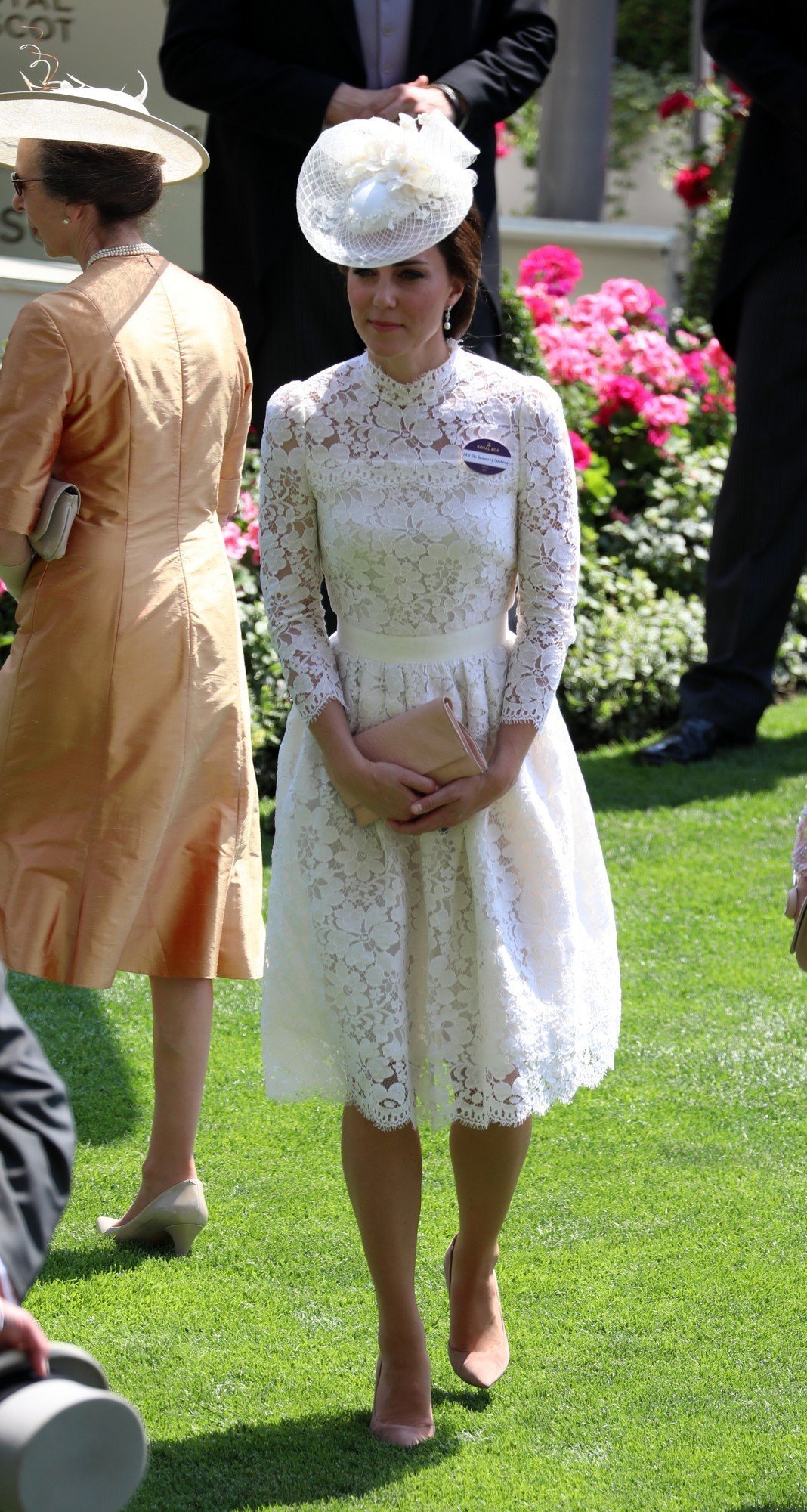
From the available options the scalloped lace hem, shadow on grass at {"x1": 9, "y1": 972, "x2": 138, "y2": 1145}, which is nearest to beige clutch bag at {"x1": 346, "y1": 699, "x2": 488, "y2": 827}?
the scalloped lace hem

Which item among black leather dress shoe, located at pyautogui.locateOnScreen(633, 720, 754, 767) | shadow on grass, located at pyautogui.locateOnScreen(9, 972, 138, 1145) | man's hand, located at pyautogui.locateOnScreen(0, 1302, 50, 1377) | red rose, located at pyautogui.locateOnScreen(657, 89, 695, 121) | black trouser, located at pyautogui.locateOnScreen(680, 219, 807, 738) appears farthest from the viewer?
red rose, located at pyautogui.locateOnScreen(657, 89, 695, 121)

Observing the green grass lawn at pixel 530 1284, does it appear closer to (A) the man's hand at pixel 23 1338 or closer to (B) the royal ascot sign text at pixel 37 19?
(A) the man's hand at pixel 23 1338

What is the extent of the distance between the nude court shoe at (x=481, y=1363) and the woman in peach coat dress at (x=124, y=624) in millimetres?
628

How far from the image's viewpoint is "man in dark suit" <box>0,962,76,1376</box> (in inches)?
63.6

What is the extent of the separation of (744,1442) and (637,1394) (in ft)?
0.65

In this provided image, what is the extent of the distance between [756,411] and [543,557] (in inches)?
138

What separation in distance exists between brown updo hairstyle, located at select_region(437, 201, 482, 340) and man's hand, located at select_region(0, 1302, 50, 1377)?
1691 mm

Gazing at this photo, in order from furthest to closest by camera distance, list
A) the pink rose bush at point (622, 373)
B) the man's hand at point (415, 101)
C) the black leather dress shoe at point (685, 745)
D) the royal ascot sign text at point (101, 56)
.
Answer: the pink rose bush at point (622, 373)
the royal ascot sign text at point (101, 56)
the black leather dress shoe at point (685, 745)
the man's hand at point (415, 101)

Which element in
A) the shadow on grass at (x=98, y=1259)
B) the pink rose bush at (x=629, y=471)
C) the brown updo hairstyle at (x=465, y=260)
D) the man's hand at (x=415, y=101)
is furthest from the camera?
the pink rose bush at (x=629, y=471)

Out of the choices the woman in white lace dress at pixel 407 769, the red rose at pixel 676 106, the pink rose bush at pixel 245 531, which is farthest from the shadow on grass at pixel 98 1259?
the red rose at pixel 676 106

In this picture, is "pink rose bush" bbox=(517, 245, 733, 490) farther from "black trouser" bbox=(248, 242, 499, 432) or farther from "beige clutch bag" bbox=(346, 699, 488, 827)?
"beige clutch bag" bbox=(346, 699, 488, 827)

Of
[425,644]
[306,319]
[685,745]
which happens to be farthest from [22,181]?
[685,745]

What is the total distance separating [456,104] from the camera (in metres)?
4.29

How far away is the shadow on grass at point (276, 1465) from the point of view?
8.34 ft
